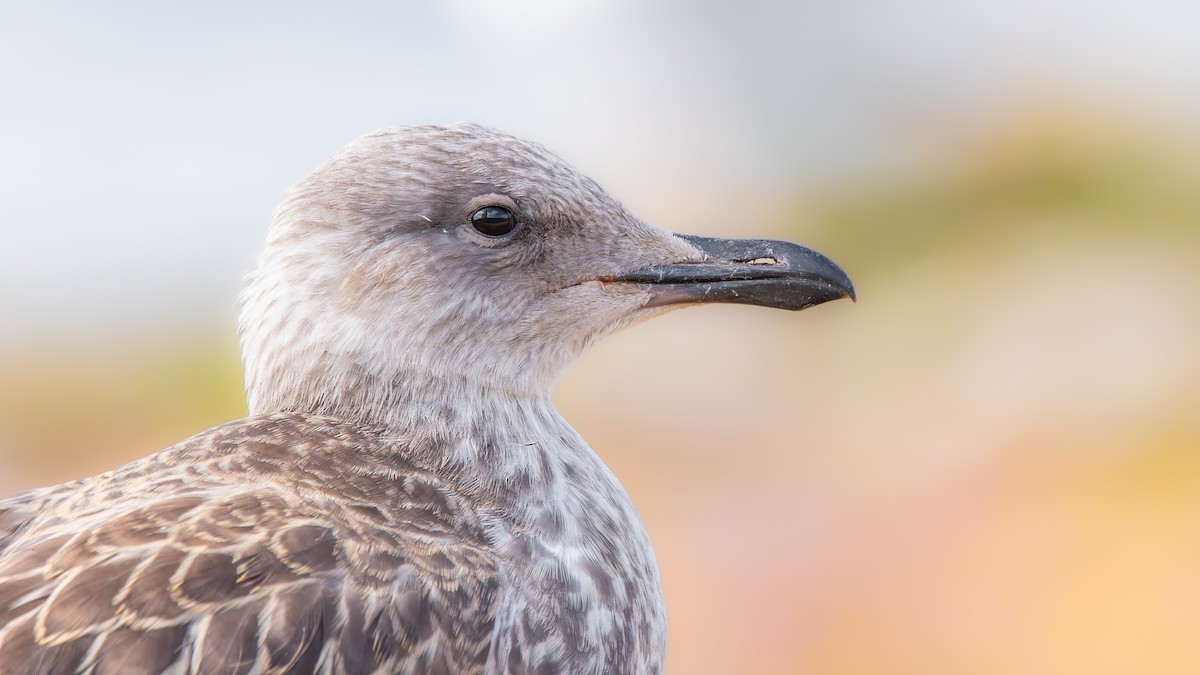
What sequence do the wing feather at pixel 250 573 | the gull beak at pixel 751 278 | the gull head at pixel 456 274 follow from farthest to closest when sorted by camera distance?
1. the gull beak at pixel 751 278
2. the gull head at pixel 456 274
3. the wing feather at pixel 250 573

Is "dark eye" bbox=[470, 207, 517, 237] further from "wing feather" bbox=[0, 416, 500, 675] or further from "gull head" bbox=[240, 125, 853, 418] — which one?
"wing feather" bbox=[0, 416, 500, 675]

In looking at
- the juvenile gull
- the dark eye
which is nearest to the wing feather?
the juvenile gull

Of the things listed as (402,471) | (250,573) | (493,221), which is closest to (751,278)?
(493,221)

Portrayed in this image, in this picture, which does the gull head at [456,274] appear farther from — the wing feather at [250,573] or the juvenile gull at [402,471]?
the wing feather at [250,573]

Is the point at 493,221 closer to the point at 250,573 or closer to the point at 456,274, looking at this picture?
the point at 456,274

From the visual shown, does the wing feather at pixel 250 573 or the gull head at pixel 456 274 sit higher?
the gull head at pixel 456 274

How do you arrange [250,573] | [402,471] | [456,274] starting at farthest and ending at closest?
[456,274], [402,471], [250,573]

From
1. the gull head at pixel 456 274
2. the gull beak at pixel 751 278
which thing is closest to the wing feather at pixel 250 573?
the gull head at pixel 456 274

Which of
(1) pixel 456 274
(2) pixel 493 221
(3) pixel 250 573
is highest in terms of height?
(2) pixel 493 221
